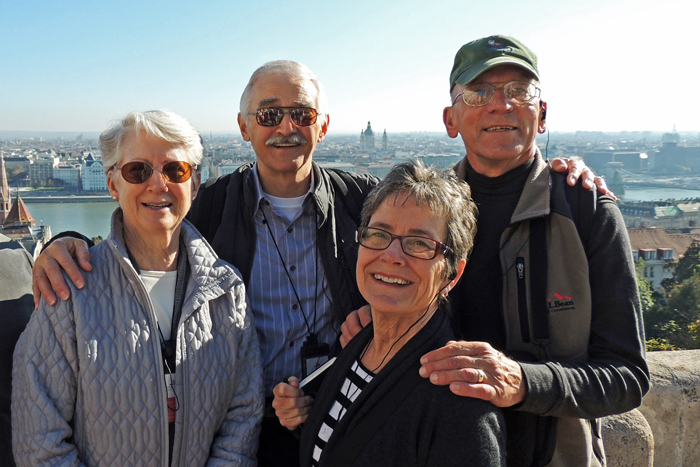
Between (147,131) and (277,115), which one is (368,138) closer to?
(277,115)

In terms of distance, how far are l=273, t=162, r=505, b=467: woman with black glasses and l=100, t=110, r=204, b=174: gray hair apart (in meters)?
0.41

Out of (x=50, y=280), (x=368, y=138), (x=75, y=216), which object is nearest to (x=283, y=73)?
(x=50, y=280)

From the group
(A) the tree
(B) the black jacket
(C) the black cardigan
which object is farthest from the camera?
(A) the tree

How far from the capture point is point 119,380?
972 millimetres

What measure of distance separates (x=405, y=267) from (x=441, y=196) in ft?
0.45

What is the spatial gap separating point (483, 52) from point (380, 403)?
0.74 m

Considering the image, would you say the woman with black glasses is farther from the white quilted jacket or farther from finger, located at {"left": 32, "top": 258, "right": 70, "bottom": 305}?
finger, located at {"left": 32, "top": 258, "right": 70, "bottom": 305}

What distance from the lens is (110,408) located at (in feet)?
3.16

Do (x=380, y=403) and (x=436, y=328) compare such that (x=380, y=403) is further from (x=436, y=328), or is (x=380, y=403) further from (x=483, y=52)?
(x=483, y=52)

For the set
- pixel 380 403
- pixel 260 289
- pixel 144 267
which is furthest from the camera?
pixel 260 289

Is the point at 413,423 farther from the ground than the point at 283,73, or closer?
closer

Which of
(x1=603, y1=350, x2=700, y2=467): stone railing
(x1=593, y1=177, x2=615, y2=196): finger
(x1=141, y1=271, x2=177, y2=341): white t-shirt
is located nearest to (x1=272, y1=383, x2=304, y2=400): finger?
(x1=141, y1=271, x2=177, y2=341): white t-shirt

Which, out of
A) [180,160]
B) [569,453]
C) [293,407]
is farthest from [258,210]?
[569,453]

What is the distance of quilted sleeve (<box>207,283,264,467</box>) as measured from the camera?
1090 millimetres
